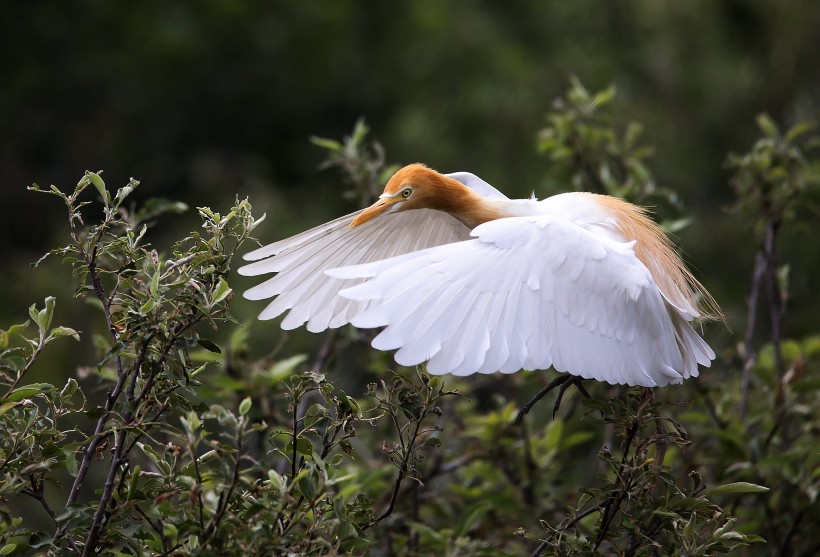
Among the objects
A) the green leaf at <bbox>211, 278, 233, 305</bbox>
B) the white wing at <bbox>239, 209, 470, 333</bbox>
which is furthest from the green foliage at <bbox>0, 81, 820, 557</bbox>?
the white wing at <bbox>239, 209, 470, 333</bbox>

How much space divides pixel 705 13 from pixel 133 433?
8.91 metres

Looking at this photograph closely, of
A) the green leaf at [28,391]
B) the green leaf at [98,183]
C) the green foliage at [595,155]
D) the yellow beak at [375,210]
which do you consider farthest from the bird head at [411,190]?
the green leaf at [28,391]

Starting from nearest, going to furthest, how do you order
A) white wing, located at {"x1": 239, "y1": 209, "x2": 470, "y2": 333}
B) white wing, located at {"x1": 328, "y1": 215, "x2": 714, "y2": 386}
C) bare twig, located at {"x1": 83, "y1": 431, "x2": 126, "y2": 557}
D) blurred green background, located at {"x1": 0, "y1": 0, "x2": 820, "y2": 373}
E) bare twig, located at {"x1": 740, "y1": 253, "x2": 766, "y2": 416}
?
bare twig, located at {"x1": 83, "y1": 431, "x2": 126, "y2": 557} → white wing, located at {"x1": 328, "y1": 215, "x2": 714, "y2": 386} → white wing, located at {"x1": 239, "y1": 209, "x2": 470, "y2": 333} → bare twig, located at {"x1": 740, "y1": 253, "x2": 766, "y2": 416} → blurred green background, located at {"x1": 0, "y1": 0, "x2": 820, "y2": 373}

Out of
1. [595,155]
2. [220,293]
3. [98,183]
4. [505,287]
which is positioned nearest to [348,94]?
[595,155]

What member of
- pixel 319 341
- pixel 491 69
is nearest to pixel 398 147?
pixel 491 69

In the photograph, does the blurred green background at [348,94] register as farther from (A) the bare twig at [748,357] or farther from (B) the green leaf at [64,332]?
(B) the green leaf at [64,332]

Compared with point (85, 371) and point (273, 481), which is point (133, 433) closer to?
point (273, 481)

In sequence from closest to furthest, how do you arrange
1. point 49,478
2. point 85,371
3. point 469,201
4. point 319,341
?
point 49,478
point 85,371
point 469,201
point 319,341

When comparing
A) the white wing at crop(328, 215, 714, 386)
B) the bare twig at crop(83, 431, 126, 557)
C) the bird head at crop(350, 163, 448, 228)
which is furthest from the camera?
the bird head at crop(350, 163, 448, 228)

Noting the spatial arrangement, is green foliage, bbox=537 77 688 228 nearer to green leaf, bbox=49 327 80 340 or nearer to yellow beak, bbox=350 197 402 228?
yellow beak, bbox=350 197 402 228

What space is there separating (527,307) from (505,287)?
62 mm

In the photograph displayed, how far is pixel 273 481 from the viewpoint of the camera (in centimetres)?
153

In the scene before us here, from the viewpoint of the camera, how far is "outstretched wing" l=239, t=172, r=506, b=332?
7.64 ft

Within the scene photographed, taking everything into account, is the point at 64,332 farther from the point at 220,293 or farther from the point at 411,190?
the point at 411,190
